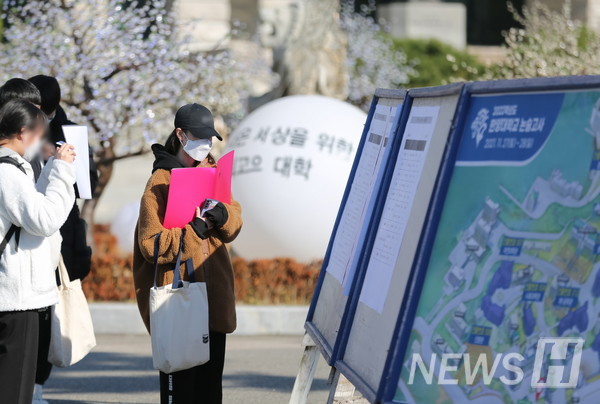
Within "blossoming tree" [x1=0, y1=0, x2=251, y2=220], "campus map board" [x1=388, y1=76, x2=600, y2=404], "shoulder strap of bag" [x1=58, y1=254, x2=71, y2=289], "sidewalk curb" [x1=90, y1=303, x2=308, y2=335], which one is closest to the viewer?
"campus map board" [x1=388, y1=76, x2=600, y2=404]

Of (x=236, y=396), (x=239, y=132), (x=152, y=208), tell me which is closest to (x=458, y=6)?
(x=239, y=132)

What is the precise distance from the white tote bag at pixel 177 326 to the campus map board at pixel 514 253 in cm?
159

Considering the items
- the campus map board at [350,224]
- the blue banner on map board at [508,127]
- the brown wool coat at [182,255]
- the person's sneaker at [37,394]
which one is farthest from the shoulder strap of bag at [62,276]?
the blue banner on map board at [508,127]

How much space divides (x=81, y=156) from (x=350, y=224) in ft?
5.56

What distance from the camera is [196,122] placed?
18.2 ft

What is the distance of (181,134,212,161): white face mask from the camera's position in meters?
5.59

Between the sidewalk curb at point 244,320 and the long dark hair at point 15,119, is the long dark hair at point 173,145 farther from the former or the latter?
the sidewalk curb at point 244,320

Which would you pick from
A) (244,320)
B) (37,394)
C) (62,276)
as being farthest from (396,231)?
(244,320)

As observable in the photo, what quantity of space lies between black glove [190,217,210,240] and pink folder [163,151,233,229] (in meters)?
0.05

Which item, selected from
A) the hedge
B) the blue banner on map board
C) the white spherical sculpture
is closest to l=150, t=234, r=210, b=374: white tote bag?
the blue banner on map board

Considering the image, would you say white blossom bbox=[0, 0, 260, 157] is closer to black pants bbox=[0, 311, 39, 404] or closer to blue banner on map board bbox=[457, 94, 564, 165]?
black pants bbox=[0, 311, 39, 404]

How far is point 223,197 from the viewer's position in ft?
18.4

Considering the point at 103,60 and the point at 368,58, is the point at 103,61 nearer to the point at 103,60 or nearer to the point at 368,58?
the point at 103,60

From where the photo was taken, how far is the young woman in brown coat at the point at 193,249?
17.8 feet
